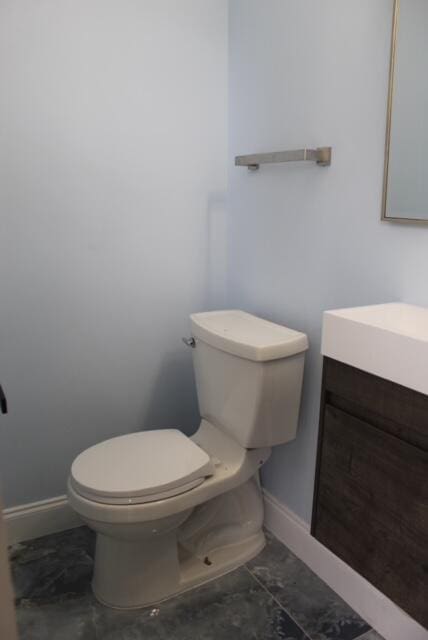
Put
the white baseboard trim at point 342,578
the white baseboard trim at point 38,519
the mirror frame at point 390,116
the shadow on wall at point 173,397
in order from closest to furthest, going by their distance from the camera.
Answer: the mirror frame at point 390,116
the white baseboard trim at point 342,578
the white baseboard trim at point 38,519
the shadow on wall at point 173,397

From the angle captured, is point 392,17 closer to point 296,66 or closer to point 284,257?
point 296,66

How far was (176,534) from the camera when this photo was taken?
173 centimetres

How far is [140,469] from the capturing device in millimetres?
1577

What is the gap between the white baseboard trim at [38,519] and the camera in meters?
1.91

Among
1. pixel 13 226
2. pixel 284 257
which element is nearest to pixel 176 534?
pixel 284 257

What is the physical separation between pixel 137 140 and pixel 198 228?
0.39 meters

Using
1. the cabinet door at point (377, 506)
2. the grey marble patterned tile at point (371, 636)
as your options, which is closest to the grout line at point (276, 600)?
the grey marble patterned tile at point (371, 636)

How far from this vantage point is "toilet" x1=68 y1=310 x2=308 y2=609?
1520mm

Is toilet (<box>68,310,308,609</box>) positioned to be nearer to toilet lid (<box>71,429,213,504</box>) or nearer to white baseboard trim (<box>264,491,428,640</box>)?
toilet lid (<box>71,429,213,504</box>)

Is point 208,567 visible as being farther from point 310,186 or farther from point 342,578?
point 310,186

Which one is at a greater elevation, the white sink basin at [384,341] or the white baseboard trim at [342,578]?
the white sink basin at [384,341]

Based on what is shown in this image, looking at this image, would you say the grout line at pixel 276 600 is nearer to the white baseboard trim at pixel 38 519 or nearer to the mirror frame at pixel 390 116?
the white baseboard trim at pixel 38 519

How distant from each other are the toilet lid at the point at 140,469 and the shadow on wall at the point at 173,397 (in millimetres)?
327

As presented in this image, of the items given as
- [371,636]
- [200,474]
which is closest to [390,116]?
[200,474]
